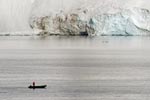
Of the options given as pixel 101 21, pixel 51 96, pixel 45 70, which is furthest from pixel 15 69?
pixel 101 21

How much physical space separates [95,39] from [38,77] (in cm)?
8108

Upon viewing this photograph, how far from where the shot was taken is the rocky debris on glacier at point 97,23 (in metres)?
110

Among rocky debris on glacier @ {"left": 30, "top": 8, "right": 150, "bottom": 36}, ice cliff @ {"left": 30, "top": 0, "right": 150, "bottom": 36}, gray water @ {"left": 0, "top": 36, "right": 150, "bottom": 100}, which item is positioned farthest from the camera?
ice cliff @ {"left": 30, "top": 0, "right": 150, "bottom": 36}

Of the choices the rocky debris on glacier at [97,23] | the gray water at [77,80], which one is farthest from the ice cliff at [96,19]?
the gray water at [77,80]

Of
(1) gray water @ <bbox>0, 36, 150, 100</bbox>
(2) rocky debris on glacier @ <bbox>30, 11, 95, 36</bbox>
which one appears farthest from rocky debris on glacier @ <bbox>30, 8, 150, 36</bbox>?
(1) gray water @ <bbox>0, 36, 150, 100</bbox>

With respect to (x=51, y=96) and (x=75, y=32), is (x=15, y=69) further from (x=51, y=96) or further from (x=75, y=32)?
(x=75, y=32)

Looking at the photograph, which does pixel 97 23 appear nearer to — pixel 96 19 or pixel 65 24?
pixel 96 19

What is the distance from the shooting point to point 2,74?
165 feet

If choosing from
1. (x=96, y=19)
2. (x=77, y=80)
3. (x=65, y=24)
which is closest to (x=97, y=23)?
(x=96, y=19)

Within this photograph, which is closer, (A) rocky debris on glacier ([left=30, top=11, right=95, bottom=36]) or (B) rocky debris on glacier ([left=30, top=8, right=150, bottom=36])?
(B) rocky debris on glacier ([left=30, top=8, right=150, bottom=36])

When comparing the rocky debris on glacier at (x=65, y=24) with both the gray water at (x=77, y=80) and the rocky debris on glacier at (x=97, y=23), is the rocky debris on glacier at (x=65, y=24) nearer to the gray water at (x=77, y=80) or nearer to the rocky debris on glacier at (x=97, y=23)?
the rocky debris on glacier at (x=97, y=23)

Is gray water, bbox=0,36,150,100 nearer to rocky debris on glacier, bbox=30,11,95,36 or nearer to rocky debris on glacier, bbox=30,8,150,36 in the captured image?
rocky debris on glacier, bbox=30,8,150,36

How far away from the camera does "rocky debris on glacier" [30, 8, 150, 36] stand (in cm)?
11006

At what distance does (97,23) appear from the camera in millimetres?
111938
